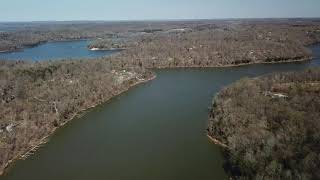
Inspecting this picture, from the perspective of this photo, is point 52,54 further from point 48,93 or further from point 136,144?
point 136,144

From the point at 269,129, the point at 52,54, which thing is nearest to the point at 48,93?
the point at 269,129

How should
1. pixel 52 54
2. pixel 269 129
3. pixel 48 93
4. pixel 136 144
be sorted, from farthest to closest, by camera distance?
pixel 52 54 → pixel 48 93 → pixel 136 144 → pixel 269 129

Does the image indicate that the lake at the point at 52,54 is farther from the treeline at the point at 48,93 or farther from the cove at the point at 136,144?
the cove at the point at 136,144

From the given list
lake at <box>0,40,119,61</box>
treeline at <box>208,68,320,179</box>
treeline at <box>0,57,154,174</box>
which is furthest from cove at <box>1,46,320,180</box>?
lake at <box>0,40,119,61</box>

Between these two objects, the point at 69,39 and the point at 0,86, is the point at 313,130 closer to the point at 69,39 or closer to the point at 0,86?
the point at 0,86

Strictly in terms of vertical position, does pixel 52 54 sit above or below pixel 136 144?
above

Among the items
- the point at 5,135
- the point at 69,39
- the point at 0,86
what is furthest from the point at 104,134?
the point at 69,39

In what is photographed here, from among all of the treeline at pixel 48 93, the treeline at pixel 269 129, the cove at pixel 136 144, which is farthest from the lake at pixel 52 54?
the treeline at pixel 269 129
